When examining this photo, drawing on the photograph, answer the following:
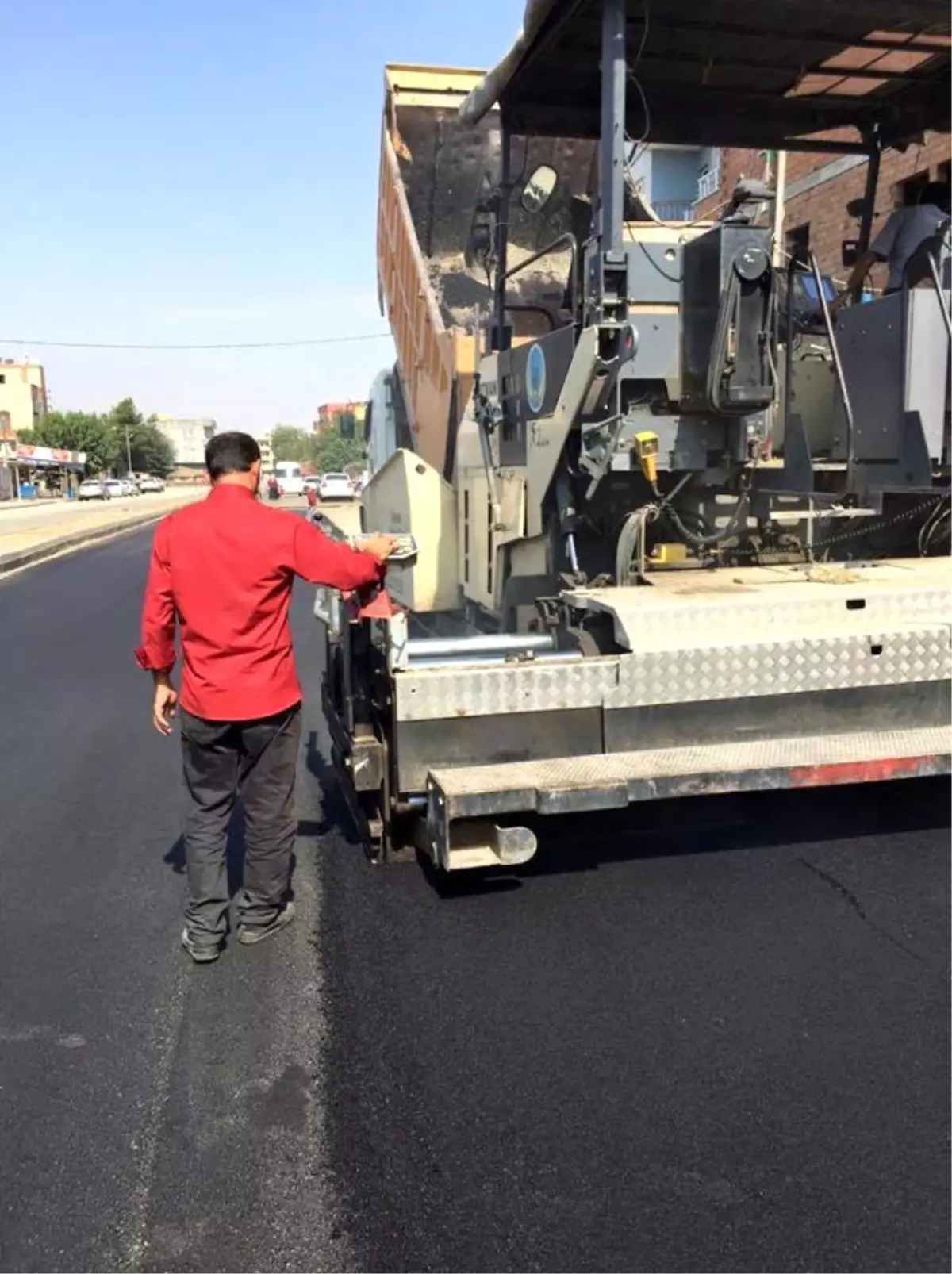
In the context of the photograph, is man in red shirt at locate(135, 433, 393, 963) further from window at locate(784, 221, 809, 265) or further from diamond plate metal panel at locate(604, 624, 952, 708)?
window at locate(784, 221, 809, 265)

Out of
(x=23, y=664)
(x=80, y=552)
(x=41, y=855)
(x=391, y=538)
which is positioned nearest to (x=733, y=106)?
(x=391, y=538)

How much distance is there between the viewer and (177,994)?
140 inches

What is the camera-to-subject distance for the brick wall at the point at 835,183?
A: 6039 millimetres

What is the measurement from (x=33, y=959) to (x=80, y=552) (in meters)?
19.6

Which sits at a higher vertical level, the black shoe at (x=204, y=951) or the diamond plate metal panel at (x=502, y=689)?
the diamond plate metal panel at (x=502, y=689)

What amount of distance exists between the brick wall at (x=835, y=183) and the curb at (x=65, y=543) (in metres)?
7.08

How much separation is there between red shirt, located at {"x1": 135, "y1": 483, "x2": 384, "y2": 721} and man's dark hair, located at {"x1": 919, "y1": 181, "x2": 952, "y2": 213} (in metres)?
3.51

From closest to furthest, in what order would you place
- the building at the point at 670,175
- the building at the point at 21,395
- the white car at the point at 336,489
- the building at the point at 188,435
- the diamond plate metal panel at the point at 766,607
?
1. the diamond plate metal panel at the point at 766,607
2. the building at the point at 670,175
3. the white car at the point at 336,489
4. the building at the point at 21,395
5. the building at the point at 188,435

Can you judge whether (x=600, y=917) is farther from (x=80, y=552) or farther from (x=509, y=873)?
(x=80, y=552)

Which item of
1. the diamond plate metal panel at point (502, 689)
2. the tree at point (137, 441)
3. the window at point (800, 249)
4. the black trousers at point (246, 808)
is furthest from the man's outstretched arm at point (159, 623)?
the tree at point (137, 441)

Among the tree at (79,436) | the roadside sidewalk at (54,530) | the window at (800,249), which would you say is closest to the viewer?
the window at (800,249)

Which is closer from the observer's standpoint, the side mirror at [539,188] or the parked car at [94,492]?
the side mirror at [539,188]

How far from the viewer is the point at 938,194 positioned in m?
5.46

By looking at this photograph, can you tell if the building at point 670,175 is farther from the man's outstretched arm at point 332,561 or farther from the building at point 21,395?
the building at point 21,395
